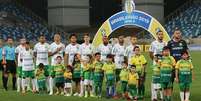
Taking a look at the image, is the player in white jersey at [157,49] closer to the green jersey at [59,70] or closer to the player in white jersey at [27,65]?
the green jersey at [59,70]

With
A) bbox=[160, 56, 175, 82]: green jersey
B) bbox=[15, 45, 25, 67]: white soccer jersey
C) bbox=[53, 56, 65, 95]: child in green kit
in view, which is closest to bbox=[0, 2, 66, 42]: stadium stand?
bbox=[15, 45, 25, 67]: white soccer jersey

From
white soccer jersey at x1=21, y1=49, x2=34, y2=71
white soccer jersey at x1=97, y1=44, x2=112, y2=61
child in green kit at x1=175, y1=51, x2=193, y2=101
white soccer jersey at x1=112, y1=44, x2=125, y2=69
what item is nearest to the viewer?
child in green kit at x1=175, y1=51, x2=193, y2=101

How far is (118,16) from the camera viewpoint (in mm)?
21016

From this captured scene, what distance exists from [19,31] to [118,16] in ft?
115

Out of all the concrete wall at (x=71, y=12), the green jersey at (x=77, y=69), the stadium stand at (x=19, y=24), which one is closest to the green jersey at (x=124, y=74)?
the green jersey at (x=77, y=69)

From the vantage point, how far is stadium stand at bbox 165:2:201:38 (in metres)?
53.3

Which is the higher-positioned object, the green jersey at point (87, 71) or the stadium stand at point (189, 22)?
the stadium stand at point (189, 22)

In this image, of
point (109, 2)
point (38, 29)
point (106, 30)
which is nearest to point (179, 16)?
point (109, 2)

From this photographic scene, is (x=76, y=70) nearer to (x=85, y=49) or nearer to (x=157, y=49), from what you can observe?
(x=85, y=49)

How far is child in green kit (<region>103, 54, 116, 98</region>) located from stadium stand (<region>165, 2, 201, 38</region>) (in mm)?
34832

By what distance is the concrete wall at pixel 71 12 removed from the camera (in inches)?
2180

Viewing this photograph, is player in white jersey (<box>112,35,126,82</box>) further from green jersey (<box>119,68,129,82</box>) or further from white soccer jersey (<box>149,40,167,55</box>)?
white soccer jersey (<box>149,40,167,55</box>)

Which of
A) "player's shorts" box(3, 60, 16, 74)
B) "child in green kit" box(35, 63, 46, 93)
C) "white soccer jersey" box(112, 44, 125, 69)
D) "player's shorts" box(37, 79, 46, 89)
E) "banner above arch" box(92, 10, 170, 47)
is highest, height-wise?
"banner above arch" box(92, 10, 170, 47)

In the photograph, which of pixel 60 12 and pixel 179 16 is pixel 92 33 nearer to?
pixel 60 12
